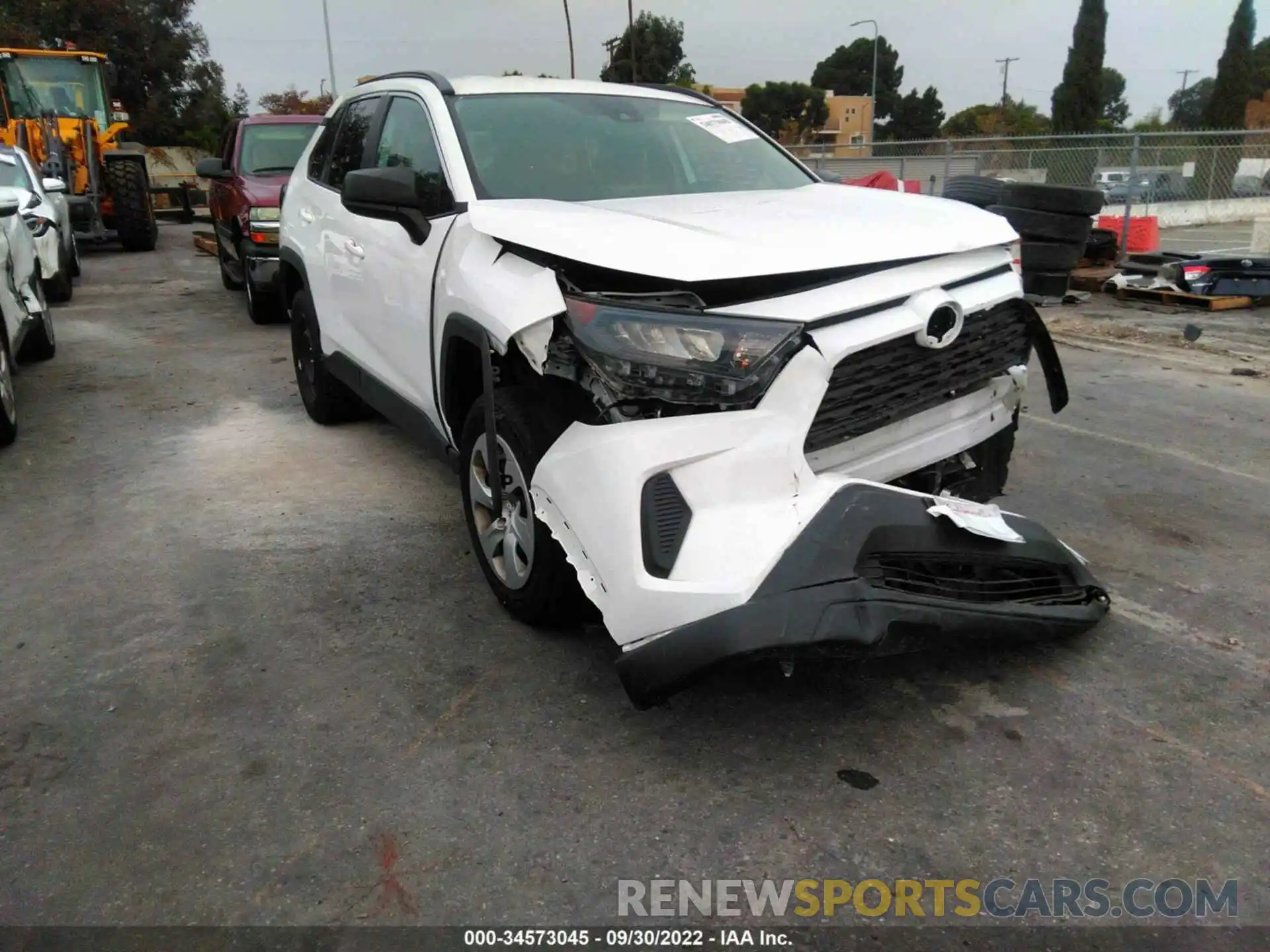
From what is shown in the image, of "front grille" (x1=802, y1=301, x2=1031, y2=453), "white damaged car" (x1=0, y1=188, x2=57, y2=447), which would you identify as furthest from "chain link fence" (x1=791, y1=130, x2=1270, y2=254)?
"front grille" (x1=802, y1=301, x2=1031, y2=453)

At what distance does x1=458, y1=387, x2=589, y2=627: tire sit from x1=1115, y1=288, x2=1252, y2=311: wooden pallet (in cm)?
881

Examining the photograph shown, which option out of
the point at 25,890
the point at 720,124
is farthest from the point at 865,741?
the point at 720,124

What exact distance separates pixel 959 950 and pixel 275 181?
9.79 m

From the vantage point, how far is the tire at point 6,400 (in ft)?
18.4

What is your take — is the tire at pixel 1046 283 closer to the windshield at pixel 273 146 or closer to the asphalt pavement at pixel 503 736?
the asphalt pavement at pixel 503 736

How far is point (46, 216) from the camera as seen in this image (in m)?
9.87

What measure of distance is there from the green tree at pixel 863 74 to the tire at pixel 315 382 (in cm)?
8241

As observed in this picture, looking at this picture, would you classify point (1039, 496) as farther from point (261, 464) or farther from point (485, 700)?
point (261, 464)

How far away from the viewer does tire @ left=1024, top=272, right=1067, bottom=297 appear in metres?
9.45

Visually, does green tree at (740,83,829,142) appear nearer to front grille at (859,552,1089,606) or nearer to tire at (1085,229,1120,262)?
tire at (1085,229,1120,262)

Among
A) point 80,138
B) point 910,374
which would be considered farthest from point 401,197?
point 80,138

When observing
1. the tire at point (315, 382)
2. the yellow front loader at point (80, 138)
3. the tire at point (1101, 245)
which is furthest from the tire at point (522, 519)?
the yellow front loader at point (80, 138)

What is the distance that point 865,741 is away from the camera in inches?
110

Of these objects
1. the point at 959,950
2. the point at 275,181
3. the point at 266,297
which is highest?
the point at 275,181
